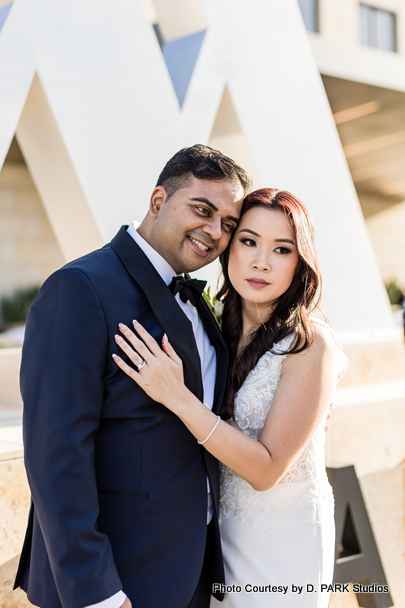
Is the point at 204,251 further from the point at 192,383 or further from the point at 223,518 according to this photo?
the point at 223,518

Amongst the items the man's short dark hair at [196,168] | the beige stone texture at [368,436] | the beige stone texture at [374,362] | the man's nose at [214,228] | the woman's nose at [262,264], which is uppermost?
the man's short dark hair at [196,168]

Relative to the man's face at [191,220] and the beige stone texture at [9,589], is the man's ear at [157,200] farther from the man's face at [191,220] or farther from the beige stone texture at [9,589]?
the beige stone texture at [9,589]

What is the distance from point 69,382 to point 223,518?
968 millimetres

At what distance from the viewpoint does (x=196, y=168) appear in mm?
2000

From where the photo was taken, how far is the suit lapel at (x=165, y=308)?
1.84m

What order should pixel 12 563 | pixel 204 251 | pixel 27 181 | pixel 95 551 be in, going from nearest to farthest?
pixel 95 551
pixel 204 251
pixel 12 563
pixel 27 181

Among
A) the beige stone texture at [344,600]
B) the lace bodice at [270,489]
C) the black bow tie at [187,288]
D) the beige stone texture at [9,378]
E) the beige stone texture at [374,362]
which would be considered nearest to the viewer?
the black bow tie at [187,288]

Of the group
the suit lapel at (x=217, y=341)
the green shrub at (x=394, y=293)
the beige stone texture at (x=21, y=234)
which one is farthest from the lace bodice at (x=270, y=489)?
the green shrub at (x=394, y=293)

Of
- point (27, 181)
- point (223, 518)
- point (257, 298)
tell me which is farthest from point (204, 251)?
point (27, 181)

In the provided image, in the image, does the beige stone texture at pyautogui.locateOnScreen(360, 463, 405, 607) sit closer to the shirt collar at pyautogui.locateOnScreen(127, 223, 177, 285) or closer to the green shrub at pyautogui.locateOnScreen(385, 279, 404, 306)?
the shirt collar at pyautogui.locateOnScreen(127, 223, 177, 285)

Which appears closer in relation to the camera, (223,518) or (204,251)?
(204,251)

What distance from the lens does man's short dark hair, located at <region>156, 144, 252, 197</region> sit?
200 cm

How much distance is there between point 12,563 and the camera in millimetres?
2689

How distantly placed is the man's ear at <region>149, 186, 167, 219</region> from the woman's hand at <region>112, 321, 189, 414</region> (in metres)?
0.49
